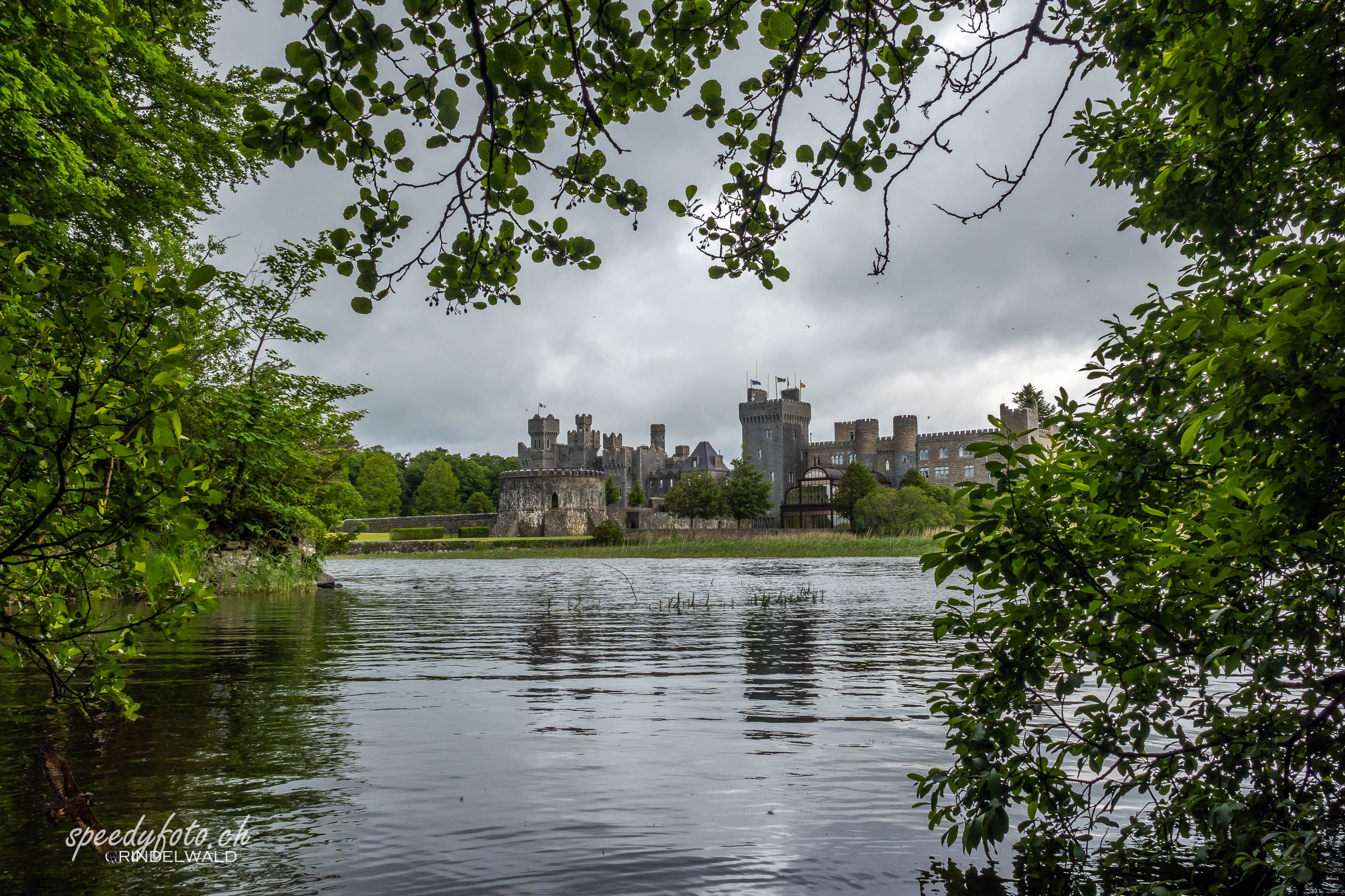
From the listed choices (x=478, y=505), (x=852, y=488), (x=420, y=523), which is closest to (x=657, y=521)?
(x=852, y=488)

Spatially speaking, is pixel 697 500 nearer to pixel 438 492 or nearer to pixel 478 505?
pixel 478 505

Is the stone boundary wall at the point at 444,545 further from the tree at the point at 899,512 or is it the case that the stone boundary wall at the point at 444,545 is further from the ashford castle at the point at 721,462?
the tree at the point at 899,512

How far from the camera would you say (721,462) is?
8838 centimetres

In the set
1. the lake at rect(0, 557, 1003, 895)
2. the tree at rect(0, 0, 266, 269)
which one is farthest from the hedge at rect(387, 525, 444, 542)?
the lake at rect(0, 557, 1003, 895)

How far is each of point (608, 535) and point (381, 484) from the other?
42.5 metres

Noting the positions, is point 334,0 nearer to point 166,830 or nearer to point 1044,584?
point 1044,584

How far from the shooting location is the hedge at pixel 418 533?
64.0m

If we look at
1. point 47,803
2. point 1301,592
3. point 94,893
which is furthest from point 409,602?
point 1301,592

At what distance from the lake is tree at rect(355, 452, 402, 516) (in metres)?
76.5

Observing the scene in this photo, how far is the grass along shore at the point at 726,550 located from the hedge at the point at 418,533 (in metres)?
10.3

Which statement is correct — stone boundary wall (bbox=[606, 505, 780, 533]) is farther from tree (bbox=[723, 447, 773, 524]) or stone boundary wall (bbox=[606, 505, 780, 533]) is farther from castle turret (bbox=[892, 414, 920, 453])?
castle turret (bbox=[892, 414, 920, 453])

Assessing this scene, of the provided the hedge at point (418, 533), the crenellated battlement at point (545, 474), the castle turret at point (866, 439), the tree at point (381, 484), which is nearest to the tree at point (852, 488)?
the crenellated battlement at point (545, 474)

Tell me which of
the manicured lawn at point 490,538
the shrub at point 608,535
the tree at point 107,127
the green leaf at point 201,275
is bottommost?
the manicured lawn at point 490,538

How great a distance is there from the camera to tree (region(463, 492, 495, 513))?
91062 millimetres
